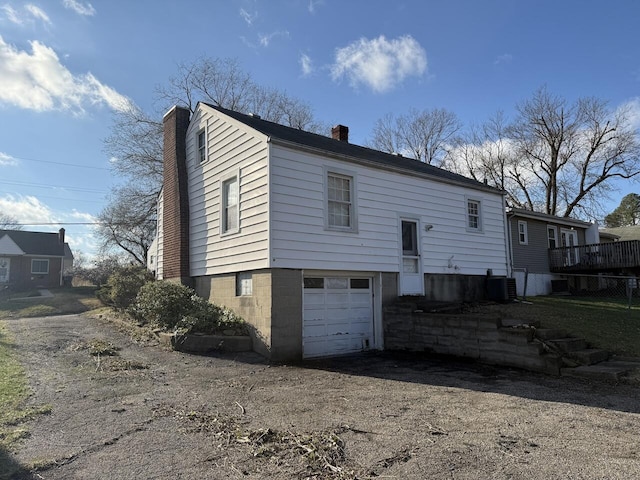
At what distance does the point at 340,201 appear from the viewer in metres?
11.6

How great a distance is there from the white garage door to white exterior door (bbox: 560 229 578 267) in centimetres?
1646

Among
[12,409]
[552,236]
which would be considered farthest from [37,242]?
[552,236]

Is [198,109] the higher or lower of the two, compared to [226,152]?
higher

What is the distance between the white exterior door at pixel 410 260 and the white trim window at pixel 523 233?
11.8 meters

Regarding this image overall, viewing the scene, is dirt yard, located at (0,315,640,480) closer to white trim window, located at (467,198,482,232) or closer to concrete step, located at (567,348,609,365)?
concrete step, located at (567,348,609,365)

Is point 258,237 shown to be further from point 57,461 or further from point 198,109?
point 57,461

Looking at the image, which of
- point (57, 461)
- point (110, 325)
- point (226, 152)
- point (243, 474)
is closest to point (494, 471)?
point (243, 474)

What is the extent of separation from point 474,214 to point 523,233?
9207 millimetres

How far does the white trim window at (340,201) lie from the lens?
11500 mm

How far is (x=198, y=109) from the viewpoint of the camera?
1399 cm

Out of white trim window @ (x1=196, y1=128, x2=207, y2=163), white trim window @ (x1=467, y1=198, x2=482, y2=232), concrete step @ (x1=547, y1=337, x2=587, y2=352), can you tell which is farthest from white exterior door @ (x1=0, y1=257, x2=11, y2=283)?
concrete step @ (x1=547, y1=337, x2=587, y2=352)

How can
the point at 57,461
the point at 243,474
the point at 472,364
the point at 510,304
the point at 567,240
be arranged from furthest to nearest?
the point at 567,240, the point at 510,304, the point at 472,364, the point at 57,461, the point at 243,474

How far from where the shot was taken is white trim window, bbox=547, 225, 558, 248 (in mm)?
24359

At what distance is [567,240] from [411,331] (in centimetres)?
1899
